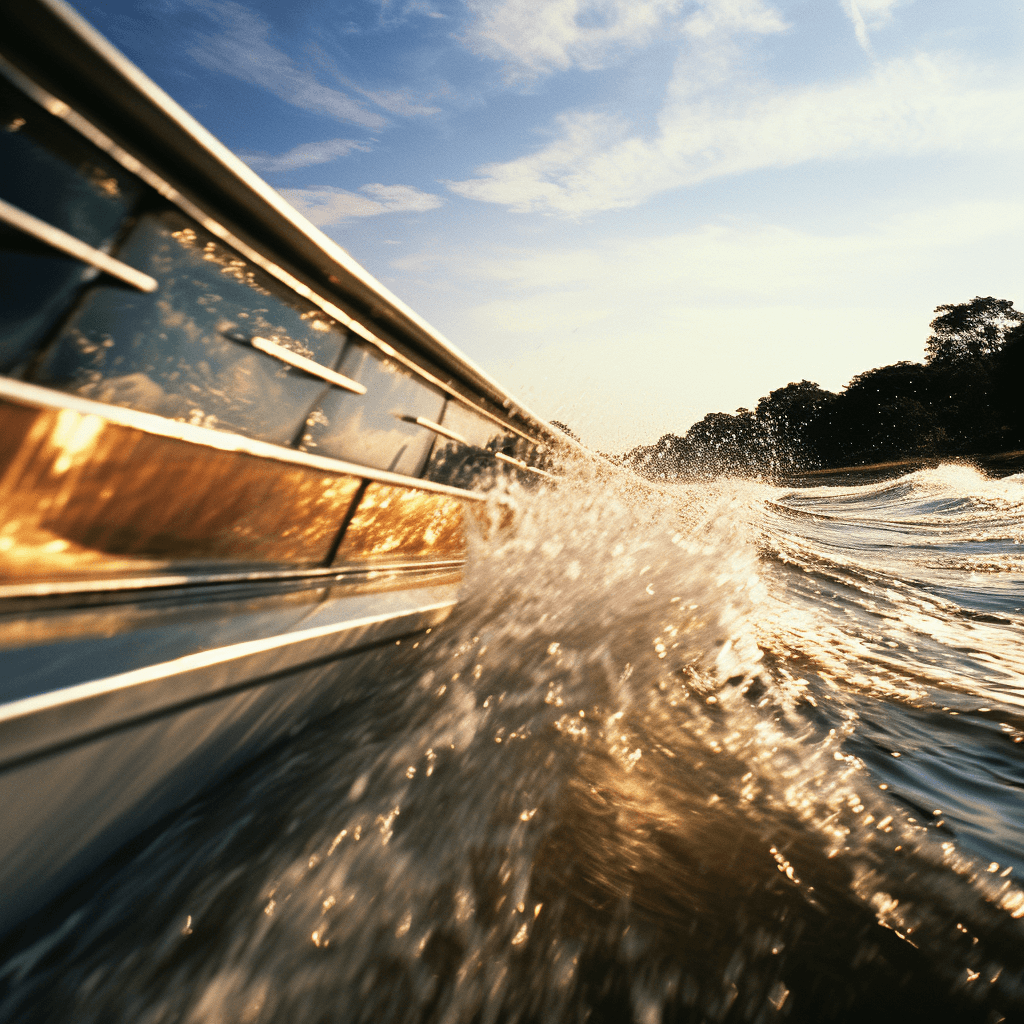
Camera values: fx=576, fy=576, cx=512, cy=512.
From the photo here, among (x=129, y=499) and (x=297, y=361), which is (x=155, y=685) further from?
(x=297, y=361)

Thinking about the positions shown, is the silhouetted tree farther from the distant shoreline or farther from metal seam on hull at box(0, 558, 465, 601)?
metal seam on hull at box(0, 558, 465, 601)

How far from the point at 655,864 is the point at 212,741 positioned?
4.12 feet

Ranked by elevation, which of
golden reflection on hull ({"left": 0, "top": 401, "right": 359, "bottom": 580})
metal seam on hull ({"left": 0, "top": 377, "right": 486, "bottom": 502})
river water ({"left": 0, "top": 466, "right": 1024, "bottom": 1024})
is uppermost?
metal seam on hull ({"left": 0, "top": 377, "right": 486, "bottom": 502})

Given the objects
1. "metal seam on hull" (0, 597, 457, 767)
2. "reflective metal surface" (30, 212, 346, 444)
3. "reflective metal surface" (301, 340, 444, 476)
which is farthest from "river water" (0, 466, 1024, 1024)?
"reflective metal surface" (30, 212, 346, 444)

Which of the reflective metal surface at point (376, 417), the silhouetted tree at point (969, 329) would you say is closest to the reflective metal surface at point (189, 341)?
the reflective metal surface at point (376, 417)

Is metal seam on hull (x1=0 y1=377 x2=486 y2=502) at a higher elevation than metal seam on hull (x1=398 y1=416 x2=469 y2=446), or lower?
lower

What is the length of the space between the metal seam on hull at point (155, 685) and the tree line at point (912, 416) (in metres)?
32.2

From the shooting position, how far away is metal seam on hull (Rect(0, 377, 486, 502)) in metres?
1.07

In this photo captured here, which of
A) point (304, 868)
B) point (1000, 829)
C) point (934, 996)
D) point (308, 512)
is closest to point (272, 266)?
A: point (308, 512)

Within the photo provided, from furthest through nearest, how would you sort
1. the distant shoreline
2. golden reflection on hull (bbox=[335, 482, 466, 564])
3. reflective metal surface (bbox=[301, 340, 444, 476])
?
the distant shoreline, golden reflection on hull (bbox=[335, 482, 466, 564]), reflective metal surface (bbox=[301, 340, 444, 476])

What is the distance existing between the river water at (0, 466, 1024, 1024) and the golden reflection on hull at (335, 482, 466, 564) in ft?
1.43

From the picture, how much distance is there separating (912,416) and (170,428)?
54.7 meters

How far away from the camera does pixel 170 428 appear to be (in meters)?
1.38

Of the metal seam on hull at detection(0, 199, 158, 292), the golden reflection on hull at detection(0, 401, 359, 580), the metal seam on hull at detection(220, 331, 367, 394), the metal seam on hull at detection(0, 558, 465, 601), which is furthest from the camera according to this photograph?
the metal seam on hull at detection(220, 331, 367, 394)
